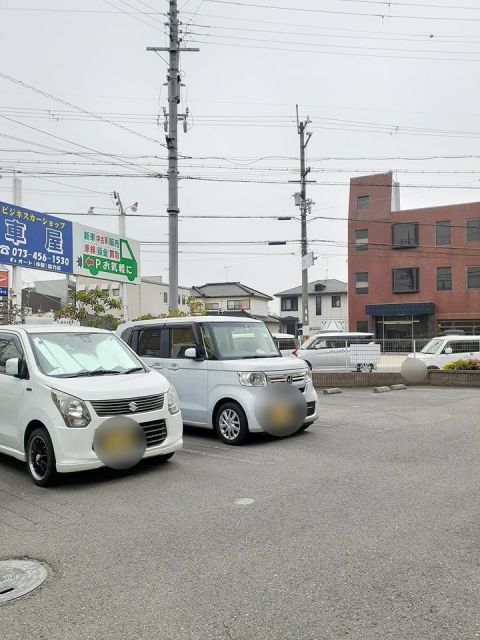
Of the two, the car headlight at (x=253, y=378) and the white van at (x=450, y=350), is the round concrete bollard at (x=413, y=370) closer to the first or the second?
the white van at (x=450, y=350)

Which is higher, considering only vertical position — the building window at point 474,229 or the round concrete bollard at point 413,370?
the building window at point 474,229

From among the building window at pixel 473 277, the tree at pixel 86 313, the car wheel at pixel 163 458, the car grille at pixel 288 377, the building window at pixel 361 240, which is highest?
the building window at pixel 361 240

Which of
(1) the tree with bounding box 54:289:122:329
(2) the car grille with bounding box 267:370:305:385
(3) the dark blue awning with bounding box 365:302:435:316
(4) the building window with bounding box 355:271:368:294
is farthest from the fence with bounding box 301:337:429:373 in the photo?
(4) the building window with bounding box 355:271:368:294

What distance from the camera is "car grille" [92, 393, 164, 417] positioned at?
5.76m

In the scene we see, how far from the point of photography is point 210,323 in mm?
8719

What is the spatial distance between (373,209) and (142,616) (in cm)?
4400

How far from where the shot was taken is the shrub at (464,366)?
15938 millimetres

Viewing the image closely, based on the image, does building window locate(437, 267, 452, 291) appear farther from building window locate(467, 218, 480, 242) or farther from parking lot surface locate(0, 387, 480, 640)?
parking lot surface locate(0, 387, 480, 640)

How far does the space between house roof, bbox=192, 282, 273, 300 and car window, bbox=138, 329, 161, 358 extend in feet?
163

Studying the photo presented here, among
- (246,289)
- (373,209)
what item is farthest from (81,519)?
(246,289)

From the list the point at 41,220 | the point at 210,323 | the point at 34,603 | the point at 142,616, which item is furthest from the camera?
the point at 41,220

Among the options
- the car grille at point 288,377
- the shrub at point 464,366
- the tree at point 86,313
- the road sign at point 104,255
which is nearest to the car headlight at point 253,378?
the car grille at point 288,377

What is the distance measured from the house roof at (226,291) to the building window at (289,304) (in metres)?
2.69

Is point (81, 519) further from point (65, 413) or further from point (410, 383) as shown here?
point (410, 383)
